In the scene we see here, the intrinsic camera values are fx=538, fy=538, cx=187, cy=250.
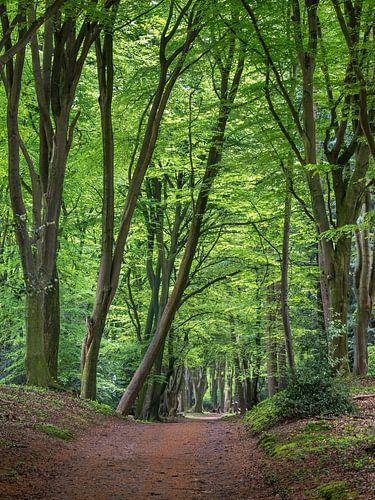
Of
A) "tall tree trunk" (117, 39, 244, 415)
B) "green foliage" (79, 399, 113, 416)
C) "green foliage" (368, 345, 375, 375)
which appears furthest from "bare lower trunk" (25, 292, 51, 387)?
"green foliage" (368, 345, 375, 375)

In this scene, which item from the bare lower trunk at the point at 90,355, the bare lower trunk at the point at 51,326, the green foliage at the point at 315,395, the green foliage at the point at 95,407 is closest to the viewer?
the green foliage at the point at 315,395

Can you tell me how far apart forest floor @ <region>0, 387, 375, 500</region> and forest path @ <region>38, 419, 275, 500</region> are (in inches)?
0.5

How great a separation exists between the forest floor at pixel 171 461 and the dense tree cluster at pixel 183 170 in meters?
1.88

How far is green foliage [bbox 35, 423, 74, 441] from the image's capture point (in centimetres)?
863

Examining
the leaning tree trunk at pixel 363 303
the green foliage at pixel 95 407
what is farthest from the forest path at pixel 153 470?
the leaning tree trunk at pixel 363 303

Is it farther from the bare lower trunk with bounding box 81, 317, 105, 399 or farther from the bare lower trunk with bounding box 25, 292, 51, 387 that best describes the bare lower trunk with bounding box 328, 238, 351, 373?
the bare lower trunk with bounding box 25, 292, 51, 387

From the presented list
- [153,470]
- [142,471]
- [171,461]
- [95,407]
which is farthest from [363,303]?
[142,471]

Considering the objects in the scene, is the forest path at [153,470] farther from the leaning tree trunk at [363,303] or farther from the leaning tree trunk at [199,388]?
the leaning tree trunk at [199,388]

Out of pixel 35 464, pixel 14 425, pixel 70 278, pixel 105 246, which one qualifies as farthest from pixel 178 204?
pixel 35 464

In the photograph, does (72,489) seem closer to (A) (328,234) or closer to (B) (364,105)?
(B) (364,105)

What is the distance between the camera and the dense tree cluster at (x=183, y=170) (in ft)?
36.2

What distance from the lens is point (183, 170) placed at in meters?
17.6

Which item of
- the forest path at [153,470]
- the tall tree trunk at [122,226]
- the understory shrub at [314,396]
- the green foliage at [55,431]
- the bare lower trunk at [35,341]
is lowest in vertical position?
the forest path at [153,470]

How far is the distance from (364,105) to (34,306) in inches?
310
